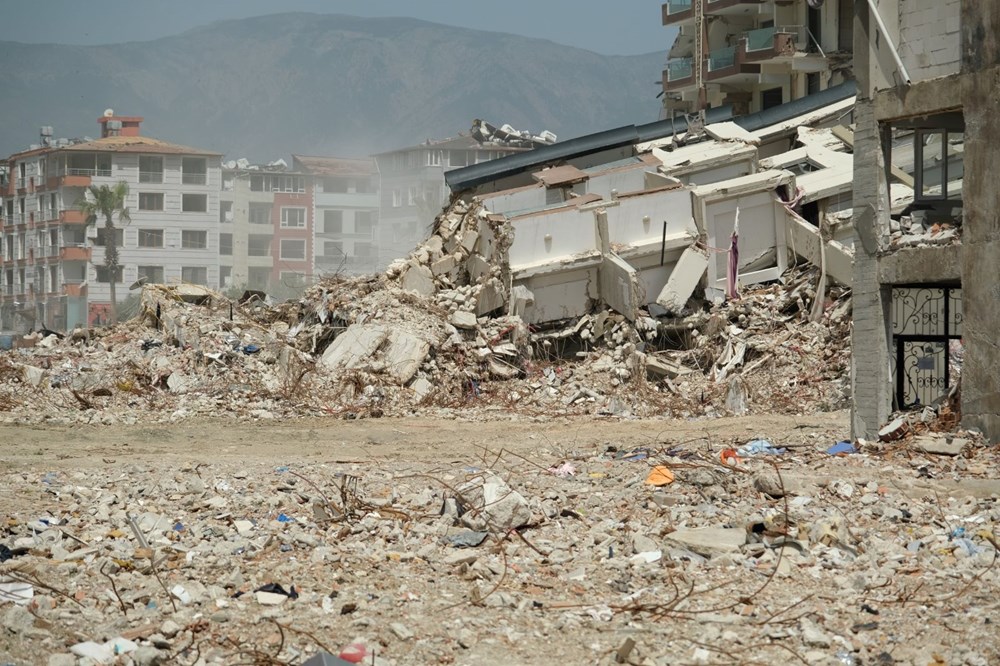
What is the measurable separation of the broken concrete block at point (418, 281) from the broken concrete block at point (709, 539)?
1247cm

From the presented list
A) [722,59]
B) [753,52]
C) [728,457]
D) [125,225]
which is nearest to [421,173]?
[125,225]

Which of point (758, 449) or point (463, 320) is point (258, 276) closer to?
point (463, 320)

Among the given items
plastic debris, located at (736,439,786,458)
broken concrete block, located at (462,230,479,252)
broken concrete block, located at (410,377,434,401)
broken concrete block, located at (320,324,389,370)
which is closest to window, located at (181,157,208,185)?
broken concrete block, located at (462,230,479,252)

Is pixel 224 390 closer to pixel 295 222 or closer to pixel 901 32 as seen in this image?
pixel 901 32

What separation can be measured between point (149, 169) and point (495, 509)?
6036cm

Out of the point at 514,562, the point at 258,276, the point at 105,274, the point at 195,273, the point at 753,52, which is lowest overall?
the point at 514,562

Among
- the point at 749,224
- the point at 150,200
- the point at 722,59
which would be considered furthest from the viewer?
the point at 150,200

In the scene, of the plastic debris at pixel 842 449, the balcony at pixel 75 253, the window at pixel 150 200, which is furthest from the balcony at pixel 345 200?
the plastic debris at pixel 842 449

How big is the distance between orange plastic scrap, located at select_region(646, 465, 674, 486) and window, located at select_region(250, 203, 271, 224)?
6427cm

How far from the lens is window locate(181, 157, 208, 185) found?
67.7m

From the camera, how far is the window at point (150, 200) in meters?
67.5

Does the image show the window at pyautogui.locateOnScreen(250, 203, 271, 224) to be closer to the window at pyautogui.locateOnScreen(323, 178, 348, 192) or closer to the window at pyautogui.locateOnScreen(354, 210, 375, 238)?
the window at pyautogui.locateOnScreen(323, 178, 348, 192)

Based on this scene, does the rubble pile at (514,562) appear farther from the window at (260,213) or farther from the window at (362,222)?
the window at (362,222)

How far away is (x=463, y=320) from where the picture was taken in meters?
21.3
